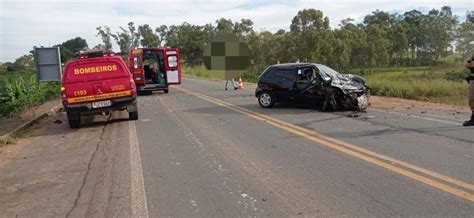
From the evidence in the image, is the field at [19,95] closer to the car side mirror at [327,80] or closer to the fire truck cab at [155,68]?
the fire truck cab at [155,68]

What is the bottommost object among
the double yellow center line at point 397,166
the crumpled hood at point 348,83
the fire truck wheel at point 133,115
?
the fire truck wheel at point 133,115

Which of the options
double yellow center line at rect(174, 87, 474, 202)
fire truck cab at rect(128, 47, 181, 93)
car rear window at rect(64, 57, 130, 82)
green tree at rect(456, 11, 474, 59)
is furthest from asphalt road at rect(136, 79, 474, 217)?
green tree at rect(456, 11, 474, 59)

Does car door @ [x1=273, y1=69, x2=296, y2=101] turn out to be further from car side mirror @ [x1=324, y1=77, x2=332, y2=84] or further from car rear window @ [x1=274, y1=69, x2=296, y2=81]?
car side mirror @ [x1=324, y1=77, x2=332, y2=84]

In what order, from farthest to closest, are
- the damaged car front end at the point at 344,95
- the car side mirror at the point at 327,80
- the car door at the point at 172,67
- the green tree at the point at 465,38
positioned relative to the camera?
the green tree at the point at 465,38 < the car door at the point at 172,67 < the car side mirror at the point at 327,80 < the damaged car front end at the point at 344,95

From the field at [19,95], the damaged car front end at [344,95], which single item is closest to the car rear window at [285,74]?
the damaged car front end at [344,95]

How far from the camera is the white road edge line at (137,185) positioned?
17.4 ft

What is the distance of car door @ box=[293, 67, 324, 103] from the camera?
47.1 feet

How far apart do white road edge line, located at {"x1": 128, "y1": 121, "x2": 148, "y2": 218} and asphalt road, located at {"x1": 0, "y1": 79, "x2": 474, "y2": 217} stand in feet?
0.05

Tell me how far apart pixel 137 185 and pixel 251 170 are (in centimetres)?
159

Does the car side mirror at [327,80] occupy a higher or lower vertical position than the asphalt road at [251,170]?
higher

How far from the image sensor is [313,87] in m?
14.5

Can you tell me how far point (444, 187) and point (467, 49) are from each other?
3276 inches

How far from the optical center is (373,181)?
19.9ft

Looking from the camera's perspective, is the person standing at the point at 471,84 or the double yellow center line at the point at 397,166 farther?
the person standing at the point at 471,84
